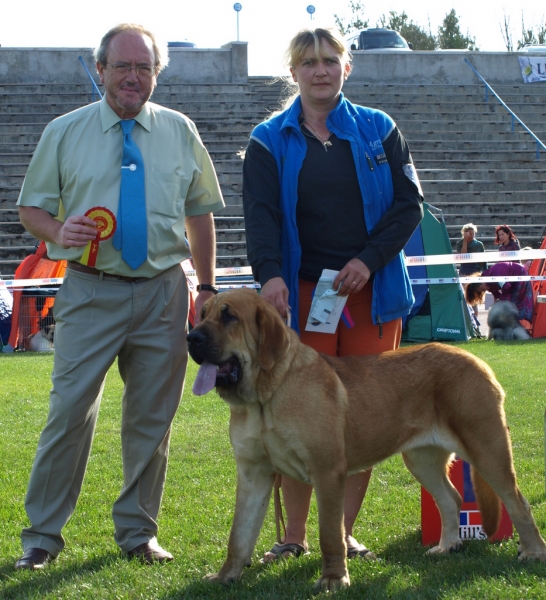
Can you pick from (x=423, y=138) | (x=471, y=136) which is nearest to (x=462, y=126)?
(x=471, y=136)

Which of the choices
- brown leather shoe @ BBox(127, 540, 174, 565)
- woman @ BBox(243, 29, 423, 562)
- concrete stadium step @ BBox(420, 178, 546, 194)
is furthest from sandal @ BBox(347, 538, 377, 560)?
concrete stadium step @ BBox(420, 178, 546, 194)

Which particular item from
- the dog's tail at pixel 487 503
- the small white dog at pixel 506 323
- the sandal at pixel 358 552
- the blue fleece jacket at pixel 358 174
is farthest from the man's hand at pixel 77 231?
the small white dog at pixel 506 323

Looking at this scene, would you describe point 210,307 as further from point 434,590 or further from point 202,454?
point 202,454

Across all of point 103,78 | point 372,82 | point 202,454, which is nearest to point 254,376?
point 103,78

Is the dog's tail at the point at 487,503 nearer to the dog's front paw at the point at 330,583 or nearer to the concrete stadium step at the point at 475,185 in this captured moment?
the dog's front paw at the point at 330,583

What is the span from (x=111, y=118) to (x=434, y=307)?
9765 millimetres

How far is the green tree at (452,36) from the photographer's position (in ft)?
177

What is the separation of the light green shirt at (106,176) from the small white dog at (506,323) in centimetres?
970

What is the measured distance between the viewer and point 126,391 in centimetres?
423

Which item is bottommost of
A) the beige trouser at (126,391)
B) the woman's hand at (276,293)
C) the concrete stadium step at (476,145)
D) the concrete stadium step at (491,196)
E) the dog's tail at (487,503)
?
the dog's tail at (487,503)

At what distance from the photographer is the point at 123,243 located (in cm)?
394

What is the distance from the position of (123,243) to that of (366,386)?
1.35 meters

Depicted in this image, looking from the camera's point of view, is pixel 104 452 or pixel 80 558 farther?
pixel 104 452

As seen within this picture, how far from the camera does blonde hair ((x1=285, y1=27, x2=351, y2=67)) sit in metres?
3.94
